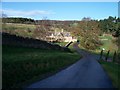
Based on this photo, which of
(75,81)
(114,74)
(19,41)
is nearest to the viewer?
(75,81)

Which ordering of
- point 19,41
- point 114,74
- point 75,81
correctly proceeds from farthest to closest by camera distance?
point 19,41, point 114,74, point 75,81

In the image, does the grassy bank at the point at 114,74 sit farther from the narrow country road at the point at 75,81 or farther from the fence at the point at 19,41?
the fence at the point at 19,41

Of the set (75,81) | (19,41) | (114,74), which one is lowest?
(114,74)

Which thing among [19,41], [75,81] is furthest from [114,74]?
[19,41]

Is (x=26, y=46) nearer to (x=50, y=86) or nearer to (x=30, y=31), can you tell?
(x=50, y=86)

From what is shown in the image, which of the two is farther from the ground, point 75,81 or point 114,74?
point 75,81

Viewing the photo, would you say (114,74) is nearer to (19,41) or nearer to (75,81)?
(75,81)

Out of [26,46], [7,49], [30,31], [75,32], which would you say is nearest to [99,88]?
[7,49]

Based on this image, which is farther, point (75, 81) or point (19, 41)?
point (19, 41)

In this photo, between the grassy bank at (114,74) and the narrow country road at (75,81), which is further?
the grassy bank at (114,74)

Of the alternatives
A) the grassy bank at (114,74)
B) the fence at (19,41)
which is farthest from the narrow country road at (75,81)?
the fence at (19,41)

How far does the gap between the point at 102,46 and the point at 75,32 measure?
1317 inches

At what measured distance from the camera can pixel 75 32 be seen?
13562 centimetres

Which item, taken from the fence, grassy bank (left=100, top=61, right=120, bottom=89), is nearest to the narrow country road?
grassy bank (left=100, top=61, right=120, bottom=89)
